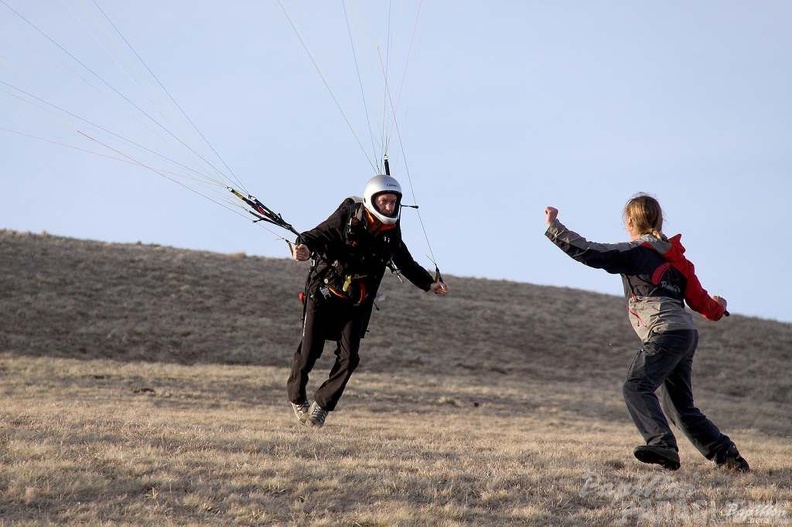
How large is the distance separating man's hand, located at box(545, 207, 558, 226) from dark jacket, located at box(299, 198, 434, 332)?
2804 mm

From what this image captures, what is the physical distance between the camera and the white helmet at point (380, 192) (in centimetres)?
955

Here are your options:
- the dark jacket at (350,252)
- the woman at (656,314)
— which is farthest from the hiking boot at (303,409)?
the woman at (656,314)

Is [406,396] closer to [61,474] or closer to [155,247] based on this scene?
[61,474]

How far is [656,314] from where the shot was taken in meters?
7.39

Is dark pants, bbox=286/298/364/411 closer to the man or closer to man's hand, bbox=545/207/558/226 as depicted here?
the man

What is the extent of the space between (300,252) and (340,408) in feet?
26.5

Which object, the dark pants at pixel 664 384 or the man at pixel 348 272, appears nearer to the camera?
the dark pants at pixel 664 384

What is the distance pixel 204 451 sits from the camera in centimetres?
744

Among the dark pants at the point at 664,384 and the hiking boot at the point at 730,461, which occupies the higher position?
the dark pants at the point at 664,384

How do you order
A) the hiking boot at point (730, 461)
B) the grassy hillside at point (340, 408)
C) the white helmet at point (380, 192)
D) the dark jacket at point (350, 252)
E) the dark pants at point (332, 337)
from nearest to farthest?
the grassy hillside at point (340, 408), the hiking boot at point (730, 461), the white helmet at point (380, 192), the dark jacket at point (350, 252), the dark pants at point (332, 337)

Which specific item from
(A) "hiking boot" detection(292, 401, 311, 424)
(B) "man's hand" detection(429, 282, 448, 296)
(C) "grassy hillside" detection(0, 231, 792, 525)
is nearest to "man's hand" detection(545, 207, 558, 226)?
(C) "grassy hillside" detection(0, 231, 792, 525)

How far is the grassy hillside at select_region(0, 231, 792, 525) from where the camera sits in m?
6.18

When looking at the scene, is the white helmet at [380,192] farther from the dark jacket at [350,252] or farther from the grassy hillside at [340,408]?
the grassy hillside at [340,408]

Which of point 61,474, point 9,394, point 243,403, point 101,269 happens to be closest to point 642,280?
point 61,474
